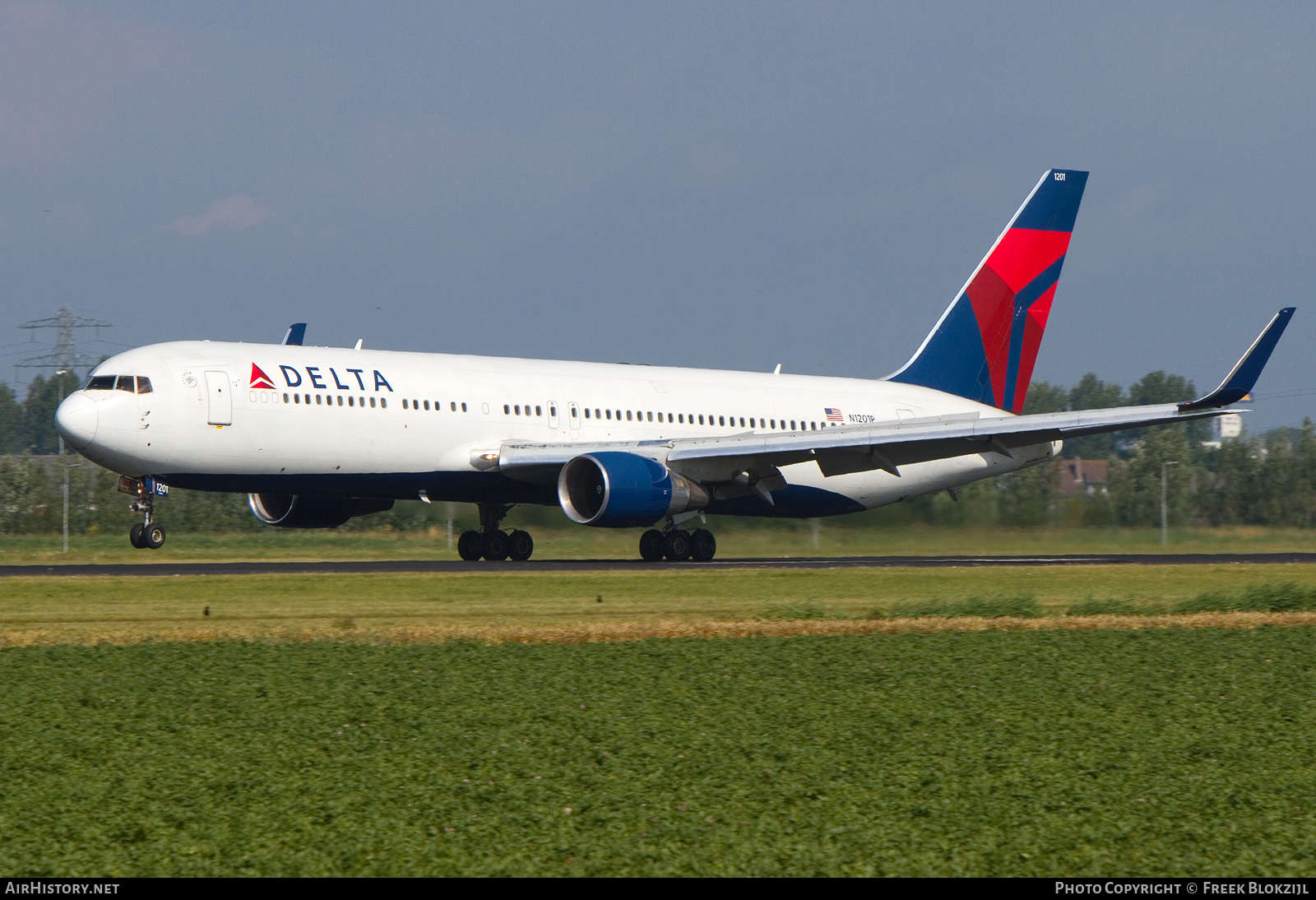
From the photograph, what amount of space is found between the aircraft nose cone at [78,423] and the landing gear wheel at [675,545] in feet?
33.5

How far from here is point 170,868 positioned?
5.78m

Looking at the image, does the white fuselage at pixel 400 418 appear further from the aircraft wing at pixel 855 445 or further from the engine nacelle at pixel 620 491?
the engine nacelle at pixel 620 491

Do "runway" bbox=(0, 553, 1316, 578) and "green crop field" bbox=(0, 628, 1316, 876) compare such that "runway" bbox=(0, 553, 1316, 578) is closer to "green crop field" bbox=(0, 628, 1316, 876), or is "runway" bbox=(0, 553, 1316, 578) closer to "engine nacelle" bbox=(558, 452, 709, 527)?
"engine nacelle" bbox=(558, 452, 709, 527)

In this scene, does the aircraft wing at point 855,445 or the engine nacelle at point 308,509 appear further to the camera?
the engine nacelle at point 308,509

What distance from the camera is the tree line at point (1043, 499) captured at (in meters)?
31.1

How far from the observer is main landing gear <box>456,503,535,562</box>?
27953mm

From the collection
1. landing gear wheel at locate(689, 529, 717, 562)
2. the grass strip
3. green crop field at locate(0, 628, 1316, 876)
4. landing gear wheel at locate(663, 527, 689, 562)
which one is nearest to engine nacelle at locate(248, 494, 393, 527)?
landing gear wheel at locate(663, 527, 689, 562)

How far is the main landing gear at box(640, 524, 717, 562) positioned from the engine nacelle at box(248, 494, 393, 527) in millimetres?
4848

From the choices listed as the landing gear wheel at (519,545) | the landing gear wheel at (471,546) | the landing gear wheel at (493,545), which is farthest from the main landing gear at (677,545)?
the landing gear wheel at (471,546)

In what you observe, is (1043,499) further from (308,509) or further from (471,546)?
(308,509)

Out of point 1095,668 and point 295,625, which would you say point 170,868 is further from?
point 295,625
